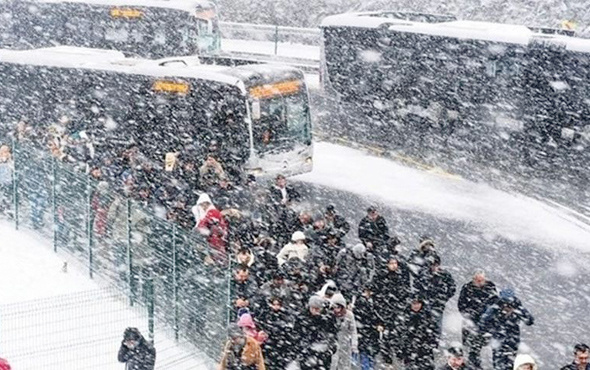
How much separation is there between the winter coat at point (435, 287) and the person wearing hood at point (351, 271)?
716 mm

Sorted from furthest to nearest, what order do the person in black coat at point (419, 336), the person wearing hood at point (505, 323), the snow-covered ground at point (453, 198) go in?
the snow-covered ground at point (453, 198)
the person in black coat at point (419, 336)
the person wearing hood at point (505, 323)

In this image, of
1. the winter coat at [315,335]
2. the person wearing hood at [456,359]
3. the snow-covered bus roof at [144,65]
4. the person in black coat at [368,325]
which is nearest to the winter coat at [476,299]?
the person in black coat at [368,325]

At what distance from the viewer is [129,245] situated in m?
13.5

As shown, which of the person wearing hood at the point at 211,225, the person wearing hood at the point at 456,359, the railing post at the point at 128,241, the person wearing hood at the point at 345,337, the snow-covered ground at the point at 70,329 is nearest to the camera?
the person wearing hood at the point at 456,359

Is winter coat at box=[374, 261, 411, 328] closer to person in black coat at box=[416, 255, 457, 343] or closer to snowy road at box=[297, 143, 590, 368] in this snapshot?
person in black coat at box=[416, 255, 457, 343]

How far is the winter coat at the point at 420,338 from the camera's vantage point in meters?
11.3

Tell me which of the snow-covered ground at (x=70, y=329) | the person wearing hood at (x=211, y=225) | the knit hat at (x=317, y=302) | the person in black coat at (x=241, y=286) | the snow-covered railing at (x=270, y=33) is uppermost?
the knit hat at (x=317, y=302)

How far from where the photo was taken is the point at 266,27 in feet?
124

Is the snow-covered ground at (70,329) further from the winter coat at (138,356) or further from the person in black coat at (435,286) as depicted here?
the person in black coat at (435,286)

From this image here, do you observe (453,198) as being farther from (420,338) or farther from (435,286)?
(420,338)

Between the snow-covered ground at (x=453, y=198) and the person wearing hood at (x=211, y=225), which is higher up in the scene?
the person wearing hood at (x=211, y=225)

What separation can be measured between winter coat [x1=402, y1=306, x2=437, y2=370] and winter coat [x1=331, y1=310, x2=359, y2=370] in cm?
67

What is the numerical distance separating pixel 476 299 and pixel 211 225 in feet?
12.1

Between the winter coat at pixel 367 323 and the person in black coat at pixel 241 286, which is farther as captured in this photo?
the winter coat at pixel 367 323
